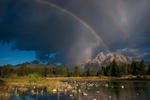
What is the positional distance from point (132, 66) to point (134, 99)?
143180mm

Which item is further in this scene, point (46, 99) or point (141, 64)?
point (141, 64)

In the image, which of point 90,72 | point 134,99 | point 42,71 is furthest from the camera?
point 42,71

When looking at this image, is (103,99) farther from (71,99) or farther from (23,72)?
(23,72)

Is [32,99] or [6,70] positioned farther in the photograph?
[6,70]

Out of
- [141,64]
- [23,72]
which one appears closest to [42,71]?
[23,72]

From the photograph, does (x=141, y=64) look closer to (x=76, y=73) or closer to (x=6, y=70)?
(x=76, y=73)

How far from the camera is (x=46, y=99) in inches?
1001

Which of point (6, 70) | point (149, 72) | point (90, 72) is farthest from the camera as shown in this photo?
point (90, 72)

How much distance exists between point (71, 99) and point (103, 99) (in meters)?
4.54

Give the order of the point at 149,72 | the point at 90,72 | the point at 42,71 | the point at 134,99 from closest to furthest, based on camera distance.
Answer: the point at 134,99
the point at 149,72
the point at 90,72
the point at 42,71

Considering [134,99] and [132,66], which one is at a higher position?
[132,66]

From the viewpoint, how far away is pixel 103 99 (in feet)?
80.8

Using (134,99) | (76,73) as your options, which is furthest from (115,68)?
(134,99)

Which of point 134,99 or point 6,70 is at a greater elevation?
point 6,70
